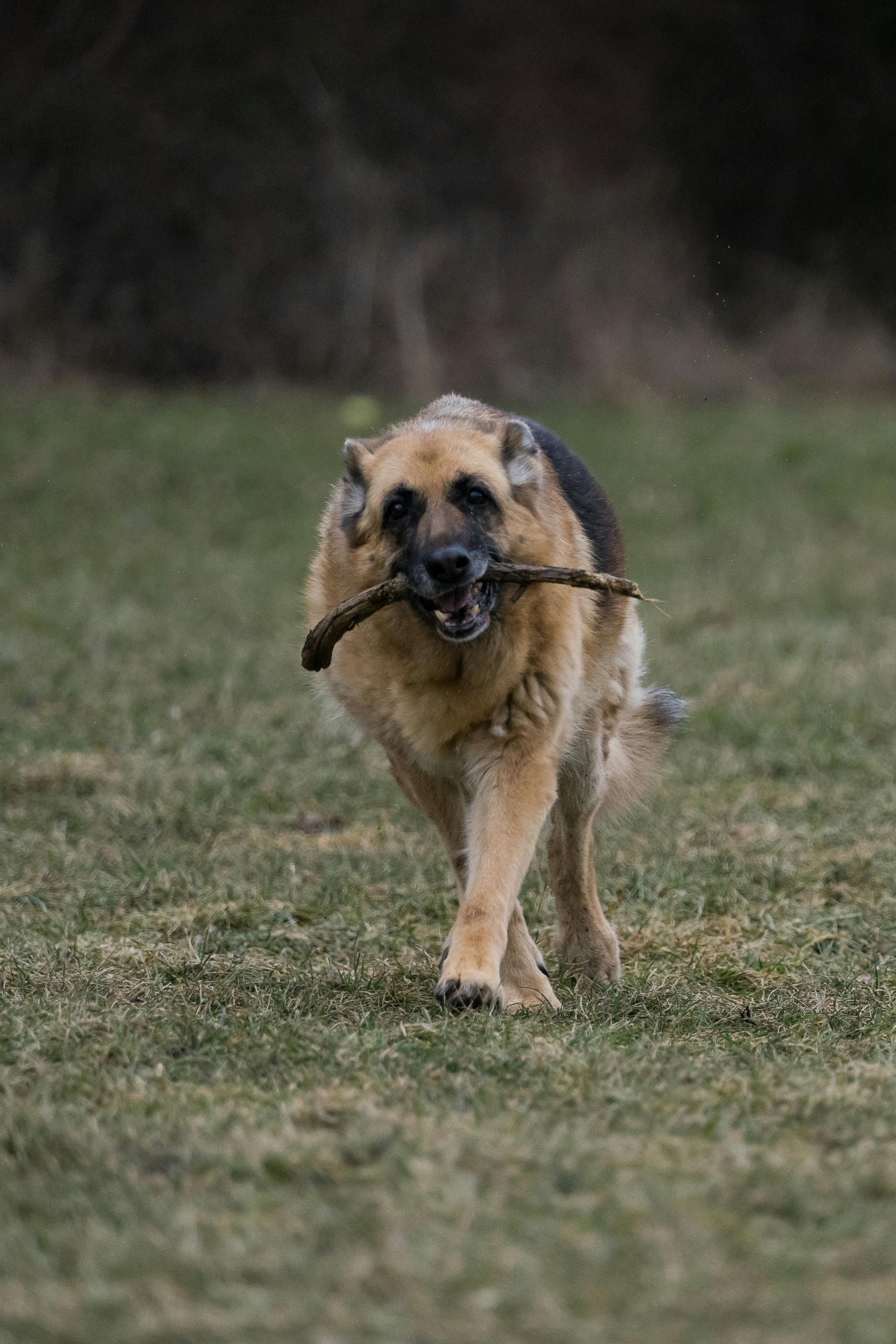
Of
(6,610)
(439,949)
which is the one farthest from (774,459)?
(439,949)

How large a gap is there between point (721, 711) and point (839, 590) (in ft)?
13.5

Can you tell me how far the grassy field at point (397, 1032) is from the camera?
2.51 m

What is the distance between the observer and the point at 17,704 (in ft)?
28.9

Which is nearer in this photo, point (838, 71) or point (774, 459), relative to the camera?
point (774, 459)

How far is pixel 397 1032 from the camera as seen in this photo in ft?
12.9

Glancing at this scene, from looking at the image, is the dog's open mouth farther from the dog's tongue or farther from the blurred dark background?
the blurred dark background

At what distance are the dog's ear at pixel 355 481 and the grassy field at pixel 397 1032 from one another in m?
1.34

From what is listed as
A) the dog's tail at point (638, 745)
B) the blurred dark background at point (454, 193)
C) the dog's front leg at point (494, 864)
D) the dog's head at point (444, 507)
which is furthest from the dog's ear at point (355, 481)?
the blurred dark background at point (454, 193)

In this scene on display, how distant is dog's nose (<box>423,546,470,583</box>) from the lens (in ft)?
14.1

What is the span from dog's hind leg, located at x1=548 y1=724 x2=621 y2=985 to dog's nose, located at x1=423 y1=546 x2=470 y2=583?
3.11 ft

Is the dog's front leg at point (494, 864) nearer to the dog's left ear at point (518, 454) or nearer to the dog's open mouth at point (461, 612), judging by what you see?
the dog's open mouth at point (461, 612)

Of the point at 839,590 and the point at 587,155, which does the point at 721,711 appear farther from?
the point at 587,155

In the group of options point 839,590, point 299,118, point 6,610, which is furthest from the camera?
point 299,118

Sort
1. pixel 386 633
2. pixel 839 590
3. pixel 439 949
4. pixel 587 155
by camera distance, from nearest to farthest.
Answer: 1. pixel 386 633
2. pixel 439 949
3. pixel 839 590
4. pixel 587 155
